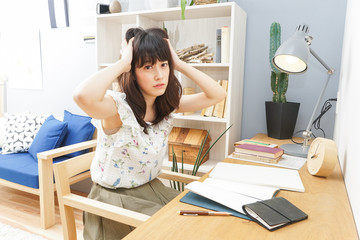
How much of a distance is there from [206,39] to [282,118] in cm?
92

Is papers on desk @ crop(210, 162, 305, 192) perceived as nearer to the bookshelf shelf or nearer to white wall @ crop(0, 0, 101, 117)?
the bookshelf shelf

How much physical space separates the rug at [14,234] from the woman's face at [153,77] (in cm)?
158

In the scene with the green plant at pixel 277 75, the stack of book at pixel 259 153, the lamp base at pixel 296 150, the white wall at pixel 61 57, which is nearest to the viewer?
the stack of book at pixel 259 153

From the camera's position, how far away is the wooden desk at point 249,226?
29.1 inches

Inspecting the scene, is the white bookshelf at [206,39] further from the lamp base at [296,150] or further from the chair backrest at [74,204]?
the chair backrest at [74,204]

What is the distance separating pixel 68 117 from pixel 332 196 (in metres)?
2.38

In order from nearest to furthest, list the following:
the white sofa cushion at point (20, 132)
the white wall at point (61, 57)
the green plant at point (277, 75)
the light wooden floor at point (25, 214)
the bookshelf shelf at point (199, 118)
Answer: the green plant at point (277, 75)
the bookshelf shelf at point (199, 118)
the light wooden floor at point (25, 214)
the white sofa cushion at point (20, 132)
the white wall at point (61, 57)

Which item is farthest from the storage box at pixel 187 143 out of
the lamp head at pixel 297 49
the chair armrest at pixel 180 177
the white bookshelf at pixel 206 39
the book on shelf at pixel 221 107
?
the lamp head at pixel 297 49

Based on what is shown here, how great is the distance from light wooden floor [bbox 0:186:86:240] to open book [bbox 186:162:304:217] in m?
1.47

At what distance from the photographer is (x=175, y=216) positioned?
83cm

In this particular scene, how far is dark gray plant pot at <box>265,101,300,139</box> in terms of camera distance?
1.90 m

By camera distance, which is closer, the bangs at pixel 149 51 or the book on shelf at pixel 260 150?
the bangs at pixel 149 51

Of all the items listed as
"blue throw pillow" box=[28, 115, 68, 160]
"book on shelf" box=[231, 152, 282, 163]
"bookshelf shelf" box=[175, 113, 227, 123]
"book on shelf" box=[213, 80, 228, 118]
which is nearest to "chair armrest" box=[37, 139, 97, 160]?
"blue throw pillow" box=[28, 115, 68, 160]

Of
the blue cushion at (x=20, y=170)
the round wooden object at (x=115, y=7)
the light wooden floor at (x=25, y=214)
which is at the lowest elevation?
the light wooden floor at (x=25, y=214)
